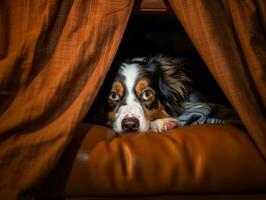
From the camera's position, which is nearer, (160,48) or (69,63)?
(69,63)

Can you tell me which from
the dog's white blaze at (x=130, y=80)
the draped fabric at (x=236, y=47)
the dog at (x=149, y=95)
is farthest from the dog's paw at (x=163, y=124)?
the draped fabric at (x=236, y=47)

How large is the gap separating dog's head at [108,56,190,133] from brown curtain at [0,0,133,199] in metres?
0.26

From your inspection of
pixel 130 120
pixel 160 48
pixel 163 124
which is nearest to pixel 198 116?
pixel 163 124

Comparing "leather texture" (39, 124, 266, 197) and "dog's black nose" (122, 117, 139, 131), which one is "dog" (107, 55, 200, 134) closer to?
"dog's black nose" (122, 117, 139, 131)

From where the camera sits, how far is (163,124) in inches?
39.8

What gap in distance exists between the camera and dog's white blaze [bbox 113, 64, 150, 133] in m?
0.99

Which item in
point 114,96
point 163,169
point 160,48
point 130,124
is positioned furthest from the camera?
point 160,48

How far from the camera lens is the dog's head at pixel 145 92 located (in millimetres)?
999

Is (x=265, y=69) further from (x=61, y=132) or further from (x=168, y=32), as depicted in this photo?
(x=168, y=32)

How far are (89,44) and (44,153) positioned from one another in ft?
0.92

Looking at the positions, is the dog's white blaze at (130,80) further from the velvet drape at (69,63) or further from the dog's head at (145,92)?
the velvet drape at (69,63)

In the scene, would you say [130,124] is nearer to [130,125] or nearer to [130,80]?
[130,125]

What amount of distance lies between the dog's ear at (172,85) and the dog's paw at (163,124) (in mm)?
83

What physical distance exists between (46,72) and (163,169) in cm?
37
